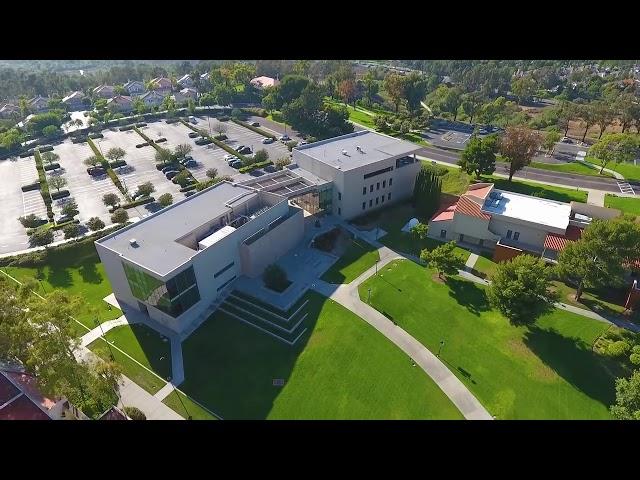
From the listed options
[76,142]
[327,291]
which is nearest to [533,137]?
[327,291]

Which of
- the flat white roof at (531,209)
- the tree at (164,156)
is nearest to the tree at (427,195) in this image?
the flat white roof at (531,209)

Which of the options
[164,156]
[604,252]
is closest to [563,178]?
[604,252]

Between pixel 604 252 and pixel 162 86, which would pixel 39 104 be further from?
pixel 604 252

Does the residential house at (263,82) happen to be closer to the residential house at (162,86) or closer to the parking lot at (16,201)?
the residential house at (162,86)

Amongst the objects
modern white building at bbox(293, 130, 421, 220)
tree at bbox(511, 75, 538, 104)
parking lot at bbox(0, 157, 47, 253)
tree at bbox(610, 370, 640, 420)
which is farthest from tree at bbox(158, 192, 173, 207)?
tree at bbox(511, 75, 538, 104)

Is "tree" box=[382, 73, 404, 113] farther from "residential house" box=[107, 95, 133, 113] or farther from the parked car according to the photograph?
"residential house" box=[107, 95, 133, 113]
